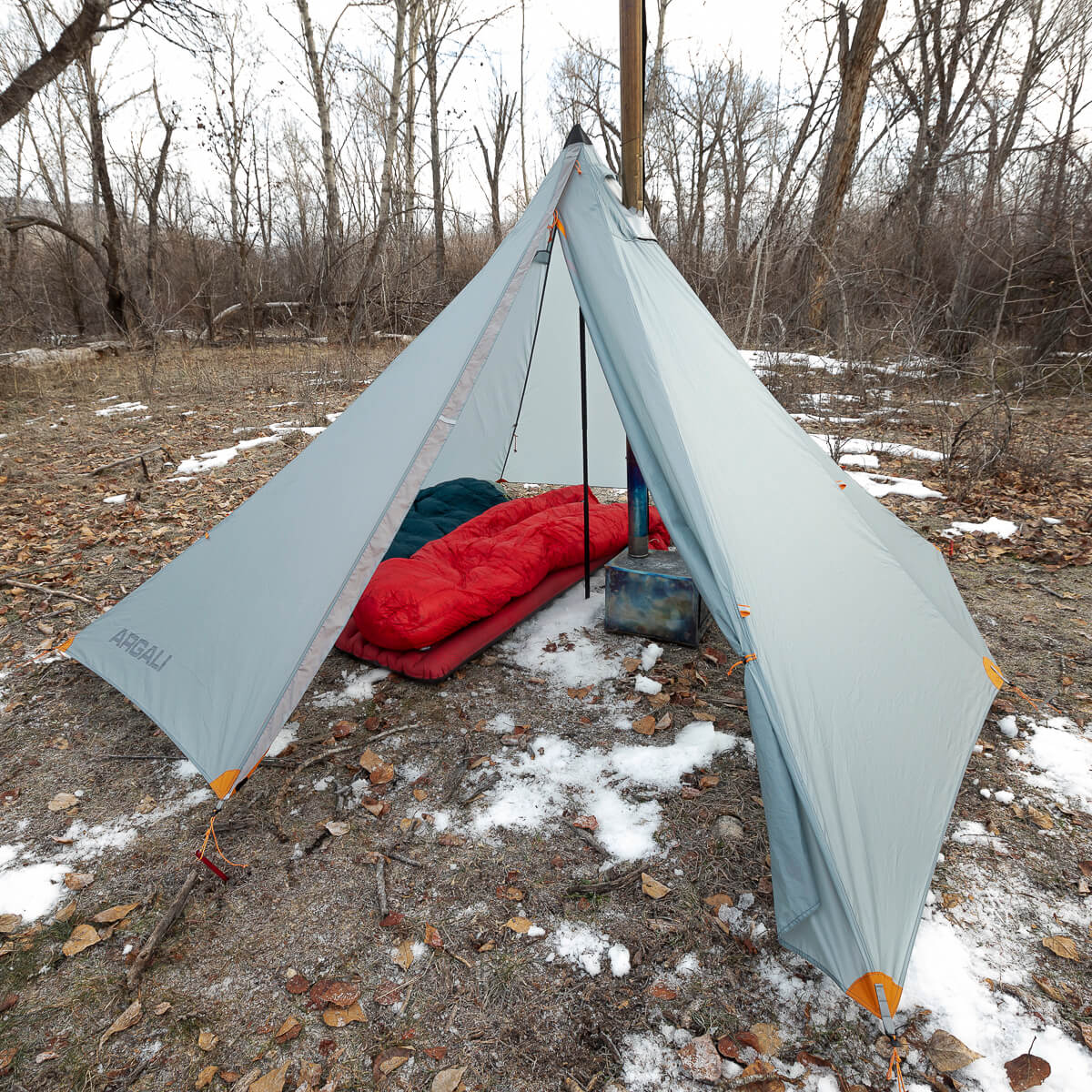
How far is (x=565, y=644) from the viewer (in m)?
3.09

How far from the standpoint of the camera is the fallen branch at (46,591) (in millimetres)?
3561

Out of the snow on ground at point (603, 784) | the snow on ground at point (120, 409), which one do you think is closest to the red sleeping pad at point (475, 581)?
the snow on ground at point (603, 784)

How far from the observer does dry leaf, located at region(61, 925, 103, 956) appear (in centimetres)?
174

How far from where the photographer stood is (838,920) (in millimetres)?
1504

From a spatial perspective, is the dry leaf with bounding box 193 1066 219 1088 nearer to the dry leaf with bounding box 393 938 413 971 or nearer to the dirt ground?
the dirt ground

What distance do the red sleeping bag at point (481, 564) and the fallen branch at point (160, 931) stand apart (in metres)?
1.12

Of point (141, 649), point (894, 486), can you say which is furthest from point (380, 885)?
point (894, 486)

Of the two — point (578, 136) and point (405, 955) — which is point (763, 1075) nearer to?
point (405, 955)

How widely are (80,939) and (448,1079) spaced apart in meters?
1.07

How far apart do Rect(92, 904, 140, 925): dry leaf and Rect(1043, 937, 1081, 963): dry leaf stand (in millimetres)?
2362

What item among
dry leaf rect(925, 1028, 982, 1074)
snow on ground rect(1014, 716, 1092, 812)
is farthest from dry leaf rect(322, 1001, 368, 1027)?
snow on ground rect(1014, 716, 1092, 812)

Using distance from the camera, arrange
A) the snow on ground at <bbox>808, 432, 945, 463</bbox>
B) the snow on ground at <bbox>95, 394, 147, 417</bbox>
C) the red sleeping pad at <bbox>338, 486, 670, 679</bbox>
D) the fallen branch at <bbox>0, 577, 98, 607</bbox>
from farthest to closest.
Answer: the snow on ground at <bbox>95, 394, 147, 417</bbox> < the snow on ground at <bbox>808, 432, 945, 463</bbox> < the fallen branch at <bbox>0, 577, 98, 607</bbox> < the red sleeping pad at <bbox>338, 486, 670, 679</bbox>

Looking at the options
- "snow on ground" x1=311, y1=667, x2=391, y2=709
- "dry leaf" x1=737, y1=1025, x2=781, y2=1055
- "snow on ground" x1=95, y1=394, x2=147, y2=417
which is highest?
"snow on ground" x1=95, y1=394, x2=147, y2=417

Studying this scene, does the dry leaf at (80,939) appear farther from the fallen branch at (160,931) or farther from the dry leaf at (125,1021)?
the dry leaf at (125,1021)
